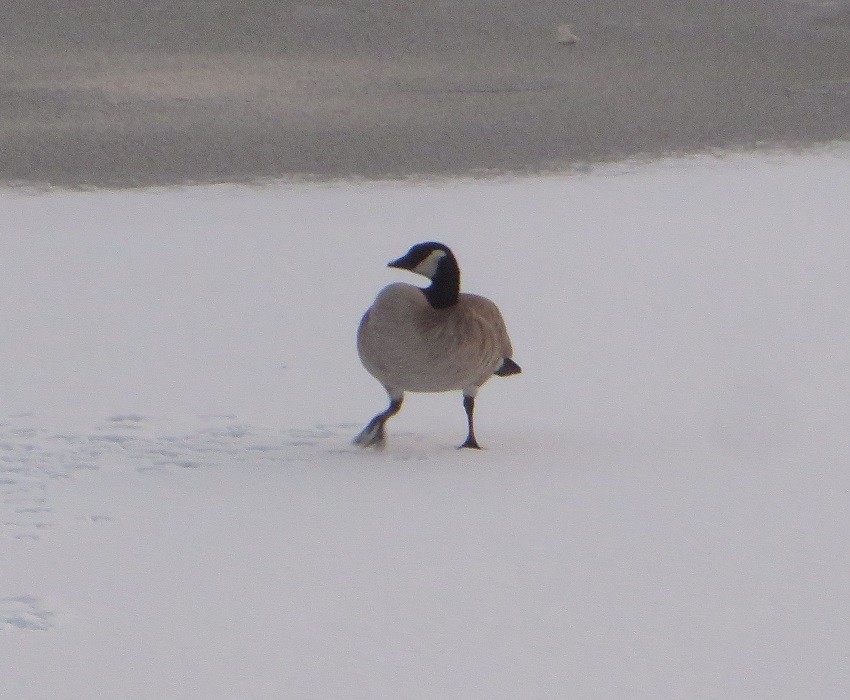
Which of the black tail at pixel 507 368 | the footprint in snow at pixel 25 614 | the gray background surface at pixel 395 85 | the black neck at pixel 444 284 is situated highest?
the gray background surface at pixel 395 85

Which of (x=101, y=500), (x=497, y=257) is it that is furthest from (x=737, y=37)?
(x=101, y=500)

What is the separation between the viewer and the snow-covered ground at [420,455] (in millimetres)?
2873

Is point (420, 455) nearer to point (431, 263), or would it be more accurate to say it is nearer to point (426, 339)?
point (426, 339)

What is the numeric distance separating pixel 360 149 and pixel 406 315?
393cm

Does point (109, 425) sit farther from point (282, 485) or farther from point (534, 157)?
point (534, 157)

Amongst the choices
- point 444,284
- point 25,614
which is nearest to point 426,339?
point 444,284

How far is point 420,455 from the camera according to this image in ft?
14.5

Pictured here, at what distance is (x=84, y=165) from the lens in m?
7.89

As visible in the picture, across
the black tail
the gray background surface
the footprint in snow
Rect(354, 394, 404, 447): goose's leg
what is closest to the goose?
Rect(354, 394, 404, 447): goose's leg

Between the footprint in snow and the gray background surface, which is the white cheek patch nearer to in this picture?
the footprint in snow

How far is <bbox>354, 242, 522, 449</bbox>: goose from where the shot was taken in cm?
434

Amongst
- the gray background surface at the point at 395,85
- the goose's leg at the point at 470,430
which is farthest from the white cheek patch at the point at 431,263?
the gray background surface at the point at 395,85

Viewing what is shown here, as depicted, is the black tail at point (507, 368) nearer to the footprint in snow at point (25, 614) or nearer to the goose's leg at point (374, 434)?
the goose's leg at point (374, 434)

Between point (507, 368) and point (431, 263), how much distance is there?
553mm
